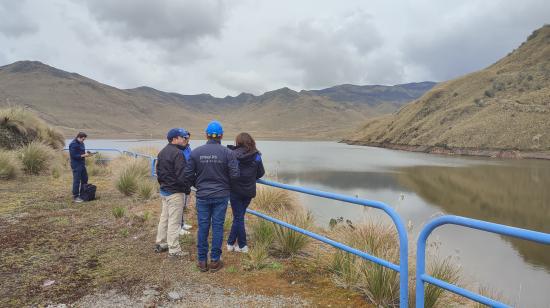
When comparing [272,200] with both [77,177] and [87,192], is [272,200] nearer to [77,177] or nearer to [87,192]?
[87,192]

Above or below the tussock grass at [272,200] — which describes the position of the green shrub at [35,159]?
above

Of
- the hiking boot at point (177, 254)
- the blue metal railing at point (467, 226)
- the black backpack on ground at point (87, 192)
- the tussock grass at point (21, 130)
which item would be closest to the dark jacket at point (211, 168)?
the hiking boot at point (177, 254)

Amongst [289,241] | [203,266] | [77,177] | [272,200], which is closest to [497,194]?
[272,200]

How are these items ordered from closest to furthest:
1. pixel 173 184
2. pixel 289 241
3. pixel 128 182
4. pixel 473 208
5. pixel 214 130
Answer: pixel 214 130, pixel 173 184, pixel 289 241, pixel 128 182, pixel 473 208

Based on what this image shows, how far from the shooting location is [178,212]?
5324 mm

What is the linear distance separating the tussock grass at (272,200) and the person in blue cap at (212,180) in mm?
3762

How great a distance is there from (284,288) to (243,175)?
148 centimetres

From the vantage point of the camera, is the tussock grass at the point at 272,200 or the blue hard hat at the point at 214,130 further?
the tussock grass at the point at 272,200

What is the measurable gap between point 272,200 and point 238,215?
3.62 metres

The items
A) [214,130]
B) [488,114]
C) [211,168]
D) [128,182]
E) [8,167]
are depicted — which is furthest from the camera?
[488,114]

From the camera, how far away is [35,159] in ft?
43.3

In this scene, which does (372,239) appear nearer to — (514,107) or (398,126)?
(514,107)

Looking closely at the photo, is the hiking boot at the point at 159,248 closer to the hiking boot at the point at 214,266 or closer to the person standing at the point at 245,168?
the hiking boot at the point at 214,266

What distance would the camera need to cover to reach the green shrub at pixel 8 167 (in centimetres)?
1141
